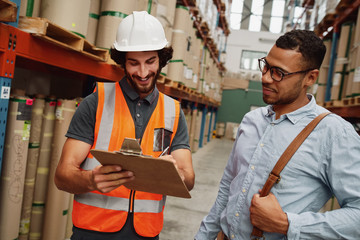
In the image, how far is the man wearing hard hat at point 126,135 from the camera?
56.9 inches

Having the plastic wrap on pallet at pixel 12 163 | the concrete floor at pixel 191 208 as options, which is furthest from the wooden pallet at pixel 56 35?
the concrete floor at pixel 191 208

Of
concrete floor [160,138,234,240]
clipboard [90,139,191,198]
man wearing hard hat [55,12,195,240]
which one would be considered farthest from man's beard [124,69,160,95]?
concrete floor [160,138,234,240]

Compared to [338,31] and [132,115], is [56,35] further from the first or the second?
[338,31]

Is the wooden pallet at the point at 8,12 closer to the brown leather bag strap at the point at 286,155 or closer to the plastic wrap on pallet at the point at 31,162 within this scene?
Answer: the plastic wrap on pallet at the point at 31,162

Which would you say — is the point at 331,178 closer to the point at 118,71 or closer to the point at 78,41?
→ the point at 78,41

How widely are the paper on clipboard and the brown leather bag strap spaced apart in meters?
0.38

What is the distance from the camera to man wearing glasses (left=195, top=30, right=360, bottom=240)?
1183 millimetres

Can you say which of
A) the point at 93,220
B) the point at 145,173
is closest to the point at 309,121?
the point at 145,173

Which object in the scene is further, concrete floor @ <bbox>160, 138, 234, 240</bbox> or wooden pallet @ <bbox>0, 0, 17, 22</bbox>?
concrete floor @ <bbox>160, 138, 234, 240</bbox>

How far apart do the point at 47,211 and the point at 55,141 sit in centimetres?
65

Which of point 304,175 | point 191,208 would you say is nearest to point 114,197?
point 304,175

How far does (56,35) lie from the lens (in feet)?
7.38

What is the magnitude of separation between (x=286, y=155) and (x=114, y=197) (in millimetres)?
895

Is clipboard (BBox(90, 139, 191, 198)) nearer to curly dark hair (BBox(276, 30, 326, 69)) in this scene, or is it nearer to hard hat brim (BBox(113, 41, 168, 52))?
hard hat brim (BBox(113, 41, 168, 52))
